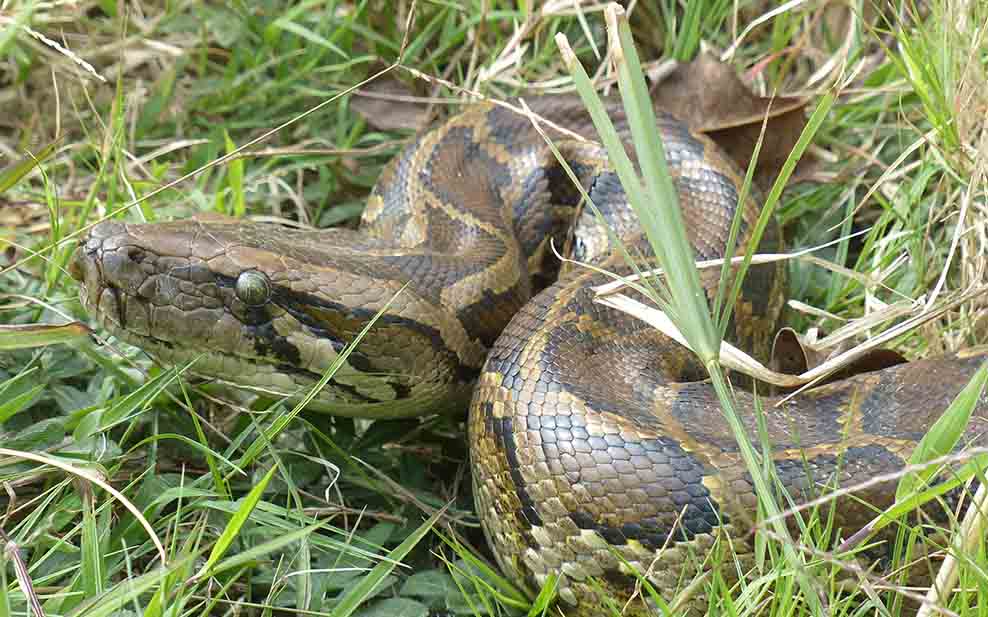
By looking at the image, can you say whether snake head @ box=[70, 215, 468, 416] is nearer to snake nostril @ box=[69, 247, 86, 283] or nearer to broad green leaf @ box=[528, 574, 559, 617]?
snake nostril @ box=[69, 247, 86, 283]

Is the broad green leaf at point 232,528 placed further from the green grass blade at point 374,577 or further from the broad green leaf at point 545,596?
the broad green leaf at point 545,596

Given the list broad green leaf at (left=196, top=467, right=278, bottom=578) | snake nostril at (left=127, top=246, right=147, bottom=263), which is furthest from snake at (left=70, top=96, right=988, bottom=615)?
broad green leaf at (left=196, top=467, right=278, bottom=578)

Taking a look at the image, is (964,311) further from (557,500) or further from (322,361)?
(322,361)

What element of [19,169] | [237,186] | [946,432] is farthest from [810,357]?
[19,169]

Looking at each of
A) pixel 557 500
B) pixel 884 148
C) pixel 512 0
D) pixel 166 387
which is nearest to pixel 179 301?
pixel 166 387

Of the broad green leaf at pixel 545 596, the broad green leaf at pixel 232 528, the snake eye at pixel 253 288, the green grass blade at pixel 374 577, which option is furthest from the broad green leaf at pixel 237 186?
the broad green leaf at pixel 545 596

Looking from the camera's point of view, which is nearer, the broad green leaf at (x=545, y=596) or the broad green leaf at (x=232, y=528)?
the broad green leaf at (x=232, y=528)
